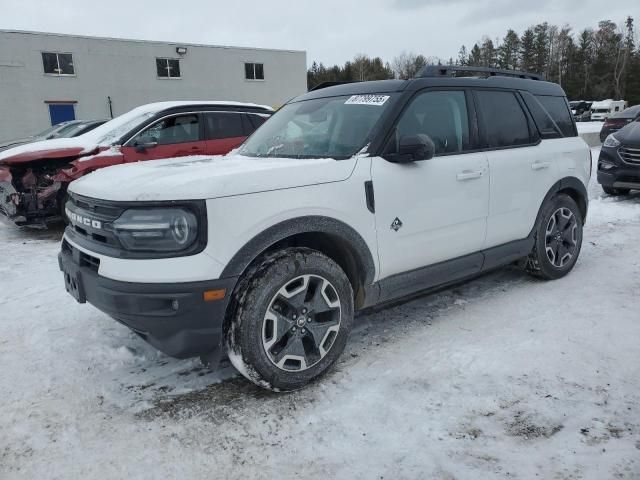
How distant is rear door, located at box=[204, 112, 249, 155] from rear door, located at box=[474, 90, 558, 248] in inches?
172

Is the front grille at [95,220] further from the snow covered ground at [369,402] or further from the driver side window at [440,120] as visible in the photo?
the driver side window at [440,120]

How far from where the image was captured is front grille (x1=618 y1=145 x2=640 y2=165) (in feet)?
25.4

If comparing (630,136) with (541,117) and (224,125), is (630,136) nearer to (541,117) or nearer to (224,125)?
(541,117)

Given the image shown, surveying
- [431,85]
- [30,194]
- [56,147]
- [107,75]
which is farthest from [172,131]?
[107,75]

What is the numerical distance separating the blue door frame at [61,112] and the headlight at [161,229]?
2569 cm

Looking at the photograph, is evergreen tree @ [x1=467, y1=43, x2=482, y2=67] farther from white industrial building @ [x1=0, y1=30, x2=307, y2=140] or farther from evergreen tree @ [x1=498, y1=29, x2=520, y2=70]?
white industrial building @ [x1=0, y1=30, x2=307, y2=140]

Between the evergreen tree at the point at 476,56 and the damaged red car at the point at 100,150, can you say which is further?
the evergreen tree at the point at 476,56

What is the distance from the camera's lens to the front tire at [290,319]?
254 cm

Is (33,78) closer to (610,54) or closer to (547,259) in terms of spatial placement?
(547,259)

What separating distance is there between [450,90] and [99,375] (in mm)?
3079

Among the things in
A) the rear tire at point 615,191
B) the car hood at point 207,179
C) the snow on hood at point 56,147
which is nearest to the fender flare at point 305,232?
the car hood at point 207,179

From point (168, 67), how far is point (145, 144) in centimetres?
2293

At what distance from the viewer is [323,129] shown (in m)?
3.39

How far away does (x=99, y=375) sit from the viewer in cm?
297
